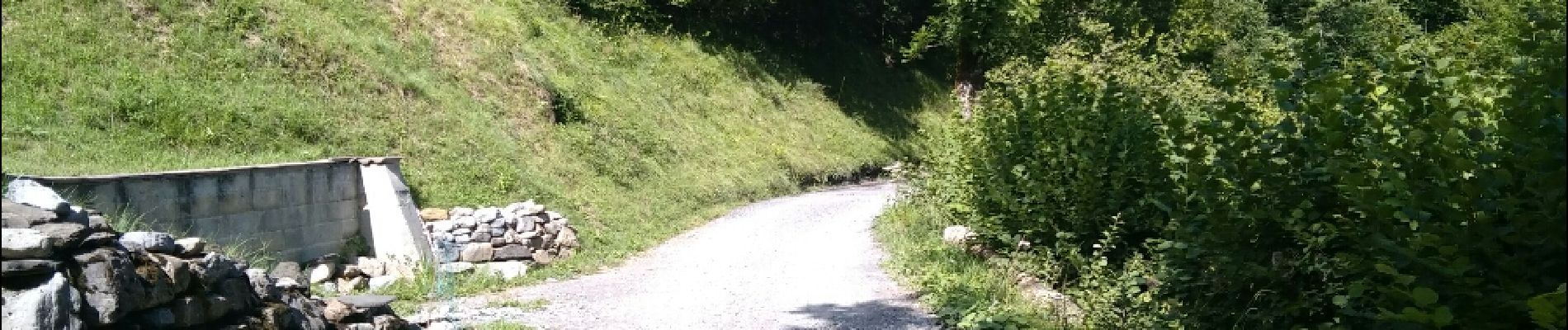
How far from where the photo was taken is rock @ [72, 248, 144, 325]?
5547mm

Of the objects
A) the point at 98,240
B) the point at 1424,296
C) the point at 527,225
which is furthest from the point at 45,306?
the point at 527,225

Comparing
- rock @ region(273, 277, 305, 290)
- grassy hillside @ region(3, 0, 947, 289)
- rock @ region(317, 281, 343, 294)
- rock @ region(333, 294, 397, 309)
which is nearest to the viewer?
rock @ region(273, 277, 305, 290)

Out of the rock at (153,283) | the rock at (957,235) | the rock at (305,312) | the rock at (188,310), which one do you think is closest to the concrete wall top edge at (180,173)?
the rock at (153,283)

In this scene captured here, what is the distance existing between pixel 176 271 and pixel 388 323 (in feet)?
8.38

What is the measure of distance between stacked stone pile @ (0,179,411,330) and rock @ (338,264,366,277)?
15.9ft

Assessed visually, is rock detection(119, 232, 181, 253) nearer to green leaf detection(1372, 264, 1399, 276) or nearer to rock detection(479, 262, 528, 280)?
green leaf detection(1372, 264, 1399, 276)

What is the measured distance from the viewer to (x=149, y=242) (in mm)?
6547

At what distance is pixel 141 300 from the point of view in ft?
19.7

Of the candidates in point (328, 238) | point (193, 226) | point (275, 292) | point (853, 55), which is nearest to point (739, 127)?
point (853, 55)

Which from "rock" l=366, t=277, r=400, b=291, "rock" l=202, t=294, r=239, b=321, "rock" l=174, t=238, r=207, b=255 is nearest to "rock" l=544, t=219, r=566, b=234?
"rock" l=366, t=277, r=400, b=291

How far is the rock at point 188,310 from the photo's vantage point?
638cm

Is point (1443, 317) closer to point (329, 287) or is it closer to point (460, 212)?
point (329, 287)

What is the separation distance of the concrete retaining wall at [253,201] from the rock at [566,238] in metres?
2.49

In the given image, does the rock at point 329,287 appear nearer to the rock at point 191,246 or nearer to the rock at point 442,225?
the rock at point 442,225
